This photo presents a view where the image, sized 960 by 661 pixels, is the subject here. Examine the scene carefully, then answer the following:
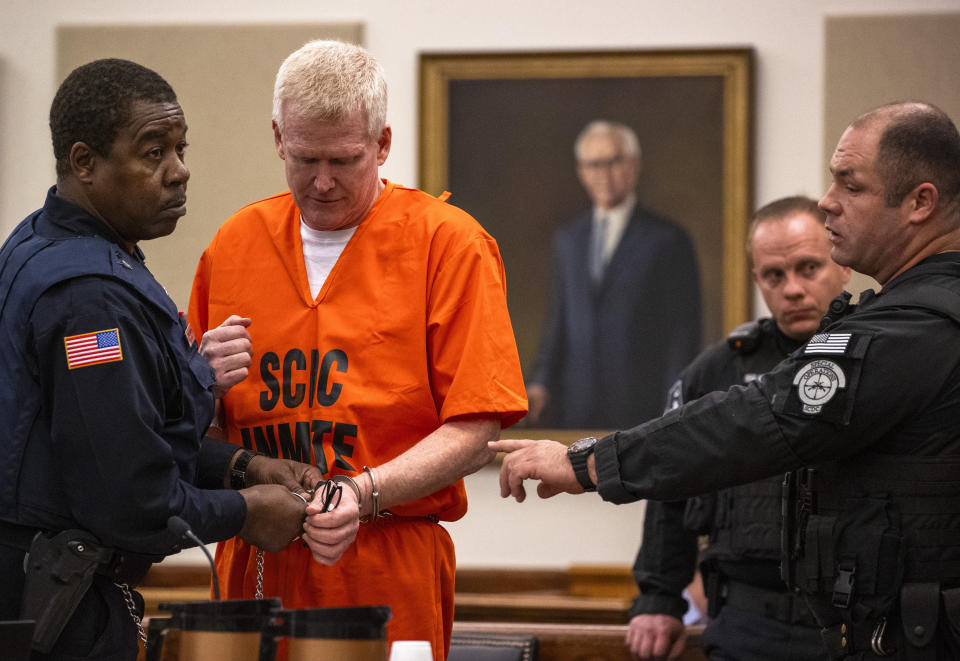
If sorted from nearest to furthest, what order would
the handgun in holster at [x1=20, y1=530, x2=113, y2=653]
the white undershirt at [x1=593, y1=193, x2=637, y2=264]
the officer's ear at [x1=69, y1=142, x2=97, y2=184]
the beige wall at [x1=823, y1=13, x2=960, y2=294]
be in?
the handgun in holster at [x1=20, y1=530, x2=113, y2=653] → the officer's ear at [x1=69, y1=142, x2=97, y2=184] → the beige wall at [x1=823, y1=13, x2=960, y2=294] → the white undershirt at [x1=593, y1=193, x2=637, y2=264]

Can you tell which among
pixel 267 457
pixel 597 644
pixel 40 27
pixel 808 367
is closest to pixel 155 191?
pixel 267 457

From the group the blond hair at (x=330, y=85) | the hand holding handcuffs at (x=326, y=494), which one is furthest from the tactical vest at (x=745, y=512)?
the blond hair at (x=330, y=85)

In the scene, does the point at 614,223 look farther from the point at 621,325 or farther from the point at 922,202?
the point at 922,202

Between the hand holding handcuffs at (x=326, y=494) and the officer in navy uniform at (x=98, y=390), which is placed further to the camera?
the hand holding handcuffs at (x=326, y=494)

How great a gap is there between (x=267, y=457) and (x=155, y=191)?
1.97 ft

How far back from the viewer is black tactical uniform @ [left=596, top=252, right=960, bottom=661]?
210 centimetres

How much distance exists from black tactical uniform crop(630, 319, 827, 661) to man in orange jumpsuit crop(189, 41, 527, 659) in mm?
A: 921

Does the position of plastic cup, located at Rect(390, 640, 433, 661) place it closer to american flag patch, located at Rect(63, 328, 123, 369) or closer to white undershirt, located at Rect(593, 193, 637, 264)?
american flag patch, located at Rect(63, 328, 123, 369)

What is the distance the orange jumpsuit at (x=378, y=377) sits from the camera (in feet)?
7.66

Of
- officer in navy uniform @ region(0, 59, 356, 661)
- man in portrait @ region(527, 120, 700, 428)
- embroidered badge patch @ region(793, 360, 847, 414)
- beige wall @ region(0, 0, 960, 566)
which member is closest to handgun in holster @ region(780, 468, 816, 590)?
embroidered badge patch @ region(793, 360, 847, 414)

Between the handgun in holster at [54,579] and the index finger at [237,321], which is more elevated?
the index finger at [237,321]

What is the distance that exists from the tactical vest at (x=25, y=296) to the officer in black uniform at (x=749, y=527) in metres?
1.71

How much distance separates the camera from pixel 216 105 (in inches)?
196

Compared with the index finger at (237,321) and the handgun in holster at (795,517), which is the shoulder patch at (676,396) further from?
the index finger at (237,321)
